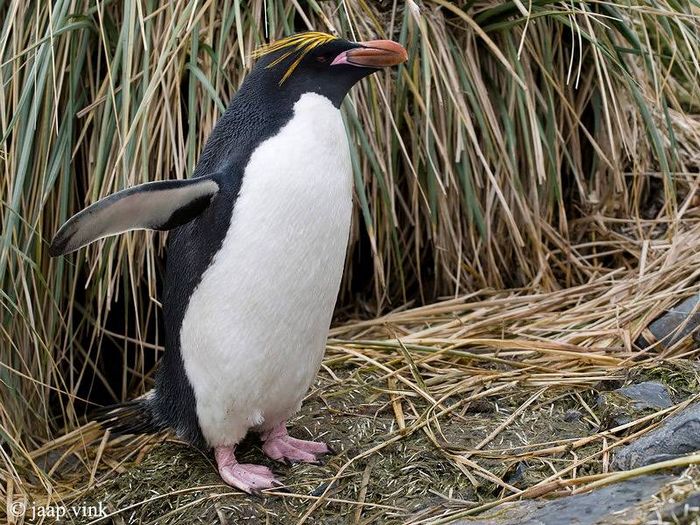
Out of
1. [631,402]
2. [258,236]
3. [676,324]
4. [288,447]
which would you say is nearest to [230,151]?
[258,236]

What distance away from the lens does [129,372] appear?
11.6 ft

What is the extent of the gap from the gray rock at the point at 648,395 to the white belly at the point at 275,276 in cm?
80

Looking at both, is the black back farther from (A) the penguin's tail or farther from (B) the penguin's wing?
(A) the penguin's tail

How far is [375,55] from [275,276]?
0.59 m

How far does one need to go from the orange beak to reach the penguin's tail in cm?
106

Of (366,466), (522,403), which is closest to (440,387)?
(522,403)

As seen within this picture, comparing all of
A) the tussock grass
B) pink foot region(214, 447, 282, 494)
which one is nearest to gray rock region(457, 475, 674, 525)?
the tussock grass

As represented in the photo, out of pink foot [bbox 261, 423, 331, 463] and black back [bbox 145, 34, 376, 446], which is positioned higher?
black back [bbox 145, 34, 376, 446]

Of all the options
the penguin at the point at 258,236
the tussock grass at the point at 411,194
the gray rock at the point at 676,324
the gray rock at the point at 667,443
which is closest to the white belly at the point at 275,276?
the penguin at the point at 258,236

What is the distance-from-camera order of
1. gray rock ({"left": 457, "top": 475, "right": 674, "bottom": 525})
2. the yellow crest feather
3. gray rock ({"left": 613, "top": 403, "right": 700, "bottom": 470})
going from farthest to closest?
the yellow crest feather
gray rock ({"left": 613, "top": 403, "right": 700, "bottom": 470})
gray rock ({"left": 457, "top": 475, "right": 674, "bottom": 525})

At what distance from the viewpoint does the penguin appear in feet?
7.70

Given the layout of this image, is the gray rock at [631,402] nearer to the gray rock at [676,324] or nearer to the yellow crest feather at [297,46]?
the gray rock at [676,324]

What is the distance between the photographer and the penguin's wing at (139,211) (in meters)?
2.24

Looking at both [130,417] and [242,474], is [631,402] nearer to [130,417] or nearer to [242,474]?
[242,474]
